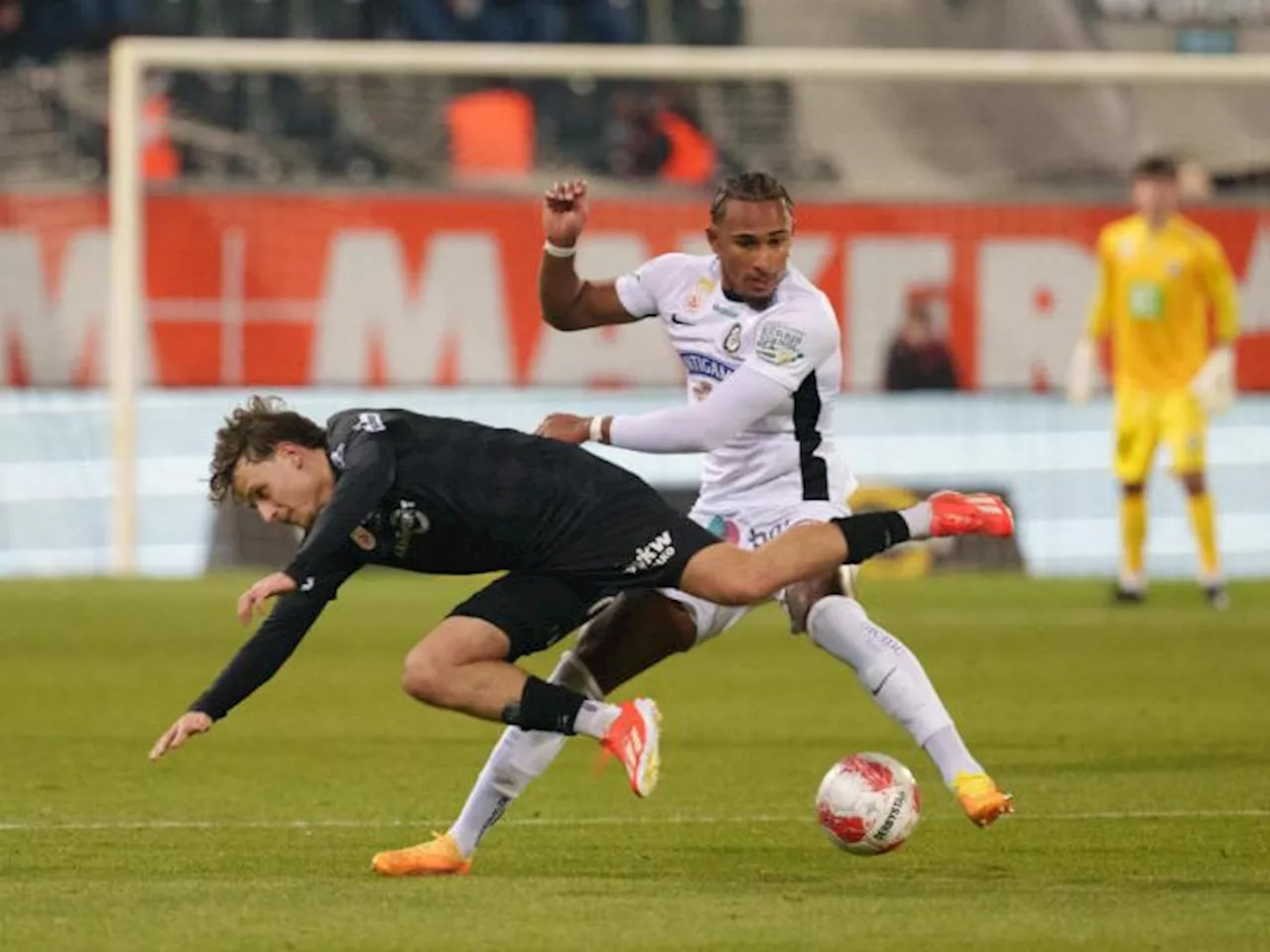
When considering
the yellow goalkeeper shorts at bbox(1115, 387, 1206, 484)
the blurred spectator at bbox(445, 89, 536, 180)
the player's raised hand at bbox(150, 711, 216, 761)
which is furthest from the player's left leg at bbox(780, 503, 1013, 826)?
the blurred spectator at bbox(445, 89, 536, 180)

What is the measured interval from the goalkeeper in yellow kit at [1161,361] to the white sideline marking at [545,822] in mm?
8068

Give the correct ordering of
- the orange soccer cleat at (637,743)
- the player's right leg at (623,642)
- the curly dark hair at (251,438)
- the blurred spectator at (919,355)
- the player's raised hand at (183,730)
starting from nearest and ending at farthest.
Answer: the player's raised hand at (183,730) < the orange soccer cleat at (637,743) < the curly dark hair at (251,438) < the player's right leg at (623,642) < the blurred spectator at (919,355)

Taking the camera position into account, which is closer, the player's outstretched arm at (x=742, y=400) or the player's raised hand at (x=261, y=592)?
the player's raised hand at (x=261, y=592)

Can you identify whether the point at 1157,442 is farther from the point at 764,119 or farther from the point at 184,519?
the point at 184,519

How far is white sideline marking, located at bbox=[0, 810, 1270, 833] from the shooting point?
894cm

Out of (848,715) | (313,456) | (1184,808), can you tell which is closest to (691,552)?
(313,456)

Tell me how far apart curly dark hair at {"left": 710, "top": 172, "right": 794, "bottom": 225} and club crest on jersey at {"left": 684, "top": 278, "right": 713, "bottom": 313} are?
0.25 m

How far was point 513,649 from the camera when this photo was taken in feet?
25.3

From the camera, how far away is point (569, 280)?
8898 millimetres

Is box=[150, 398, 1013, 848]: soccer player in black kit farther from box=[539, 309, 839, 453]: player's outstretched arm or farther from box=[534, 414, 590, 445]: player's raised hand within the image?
box=[539, 309, 839, 453]: player's outstretched arm

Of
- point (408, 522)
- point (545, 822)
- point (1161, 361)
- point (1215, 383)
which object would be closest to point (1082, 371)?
point (1161, 361)

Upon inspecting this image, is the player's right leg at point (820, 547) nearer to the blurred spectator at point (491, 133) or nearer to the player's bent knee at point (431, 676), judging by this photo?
the player's bent knee at point (431, 676)

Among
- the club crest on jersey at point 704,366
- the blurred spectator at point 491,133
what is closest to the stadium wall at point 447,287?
the blurred spectator at point 491,133

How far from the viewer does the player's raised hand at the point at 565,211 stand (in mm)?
8719
